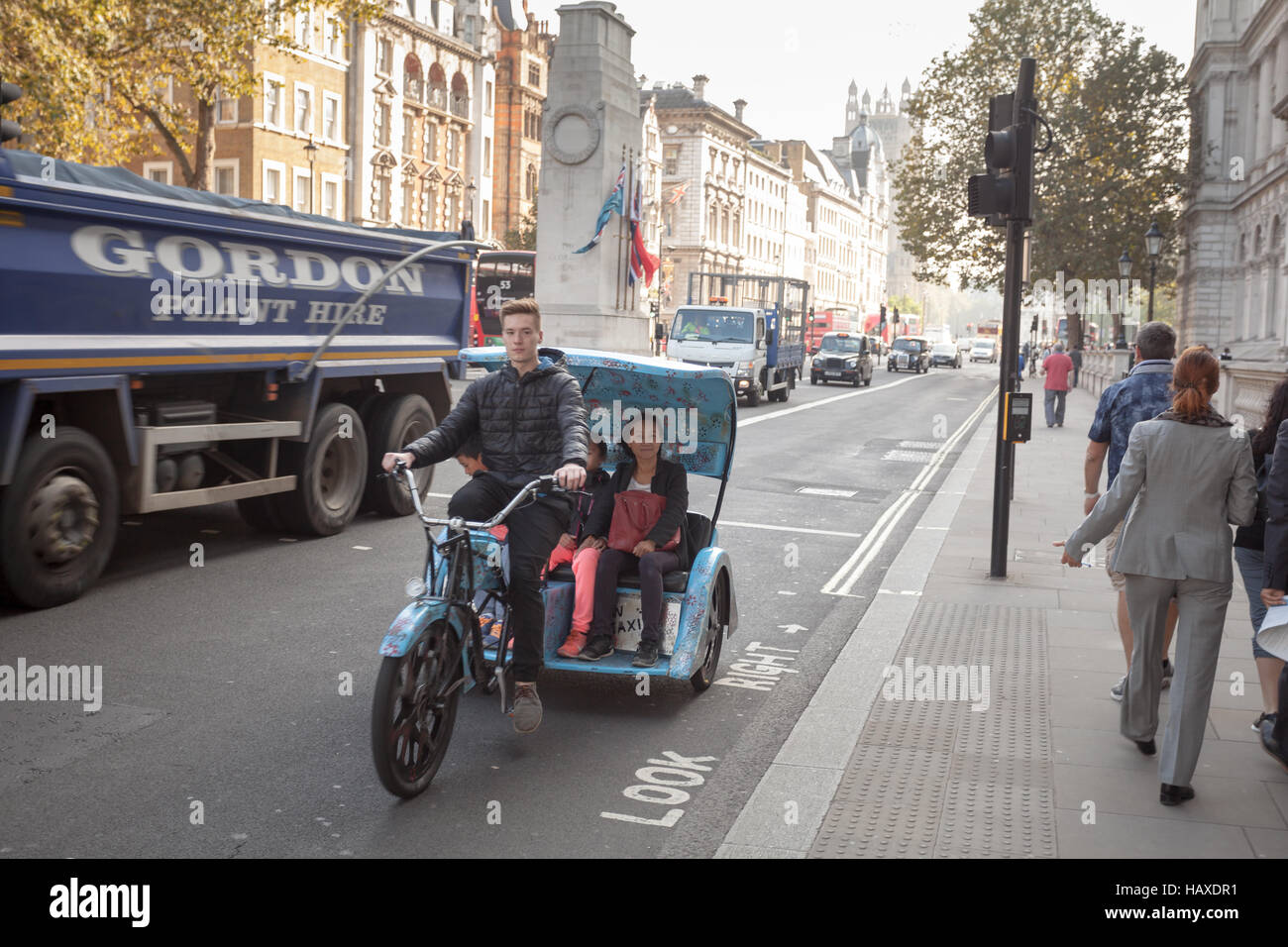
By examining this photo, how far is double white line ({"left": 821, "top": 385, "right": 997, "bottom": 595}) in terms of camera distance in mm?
9891

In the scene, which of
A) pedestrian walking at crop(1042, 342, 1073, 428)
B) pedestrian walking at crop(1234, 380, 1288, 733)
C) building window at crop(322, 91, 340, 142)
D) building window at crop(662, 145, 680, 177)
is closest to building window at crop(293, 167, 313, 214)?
building window at crop(322, 91, 340, 142)

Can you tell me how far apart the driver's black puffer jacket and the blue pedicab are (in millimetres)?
325

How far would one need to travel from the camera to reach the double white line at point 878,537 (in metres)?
9.89

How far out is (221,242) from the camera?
30.0 feet

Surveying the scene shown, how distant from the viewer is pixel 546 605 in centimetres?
615

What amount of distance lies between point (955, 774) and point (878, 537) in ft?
23.3

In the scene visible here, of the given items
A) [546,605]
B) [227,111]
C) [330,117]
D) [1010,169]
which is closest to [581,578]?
[546,605]

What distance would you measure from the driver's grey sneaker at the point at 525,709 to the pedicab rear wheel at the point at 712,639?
4.09 feet

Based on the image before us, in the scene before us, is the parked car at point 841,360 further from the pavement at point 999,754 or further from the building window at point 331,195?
the pavement at point 999,754

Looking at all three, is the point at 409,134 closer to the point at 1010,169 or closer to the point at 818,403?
the point at 818,403

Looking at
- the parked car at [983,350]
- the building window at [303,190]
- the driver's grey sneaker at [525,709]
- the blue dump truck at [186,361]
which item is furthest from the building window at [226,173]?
the parked car at [983,350]

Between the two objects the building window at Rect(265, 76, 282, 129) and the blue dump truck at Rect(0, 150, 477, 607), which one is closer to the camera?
the blue dump truck at Rect(0, 150, 477, 607)
